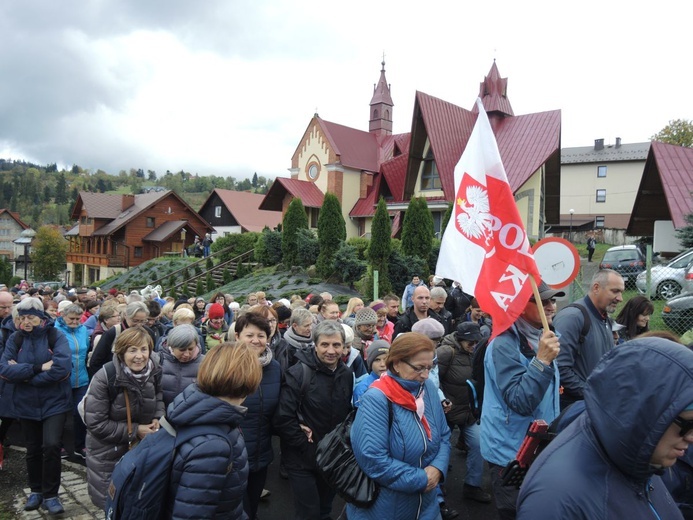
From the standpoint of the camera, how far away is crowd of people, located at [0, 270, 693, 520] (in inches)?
55.2

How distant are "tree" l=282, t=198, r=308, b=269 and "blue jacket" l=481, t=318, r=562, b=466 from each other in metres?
19.3

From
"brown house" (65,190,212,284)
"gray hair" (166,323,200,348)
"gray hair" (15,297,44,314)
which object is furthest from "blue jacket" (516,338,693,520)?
"brown house" (65,190,212,284)

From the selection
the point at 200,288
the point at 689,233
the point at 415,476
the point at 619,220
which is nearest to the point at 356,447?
the point at 415,476

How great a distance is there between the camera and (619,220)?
4847 centimetres

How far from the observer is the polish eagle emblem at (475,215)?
3.43 metres

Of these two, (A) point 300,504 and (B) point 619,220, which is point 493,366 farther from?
(B) point 619,220

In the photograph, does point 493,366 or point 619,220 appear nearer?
point 493,366

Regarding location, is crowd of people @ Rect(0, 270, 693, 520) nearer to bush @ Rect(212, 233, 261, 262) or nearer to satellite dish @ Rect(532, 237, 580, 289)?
satellite dish @ Rect(532, 237, 580, 289)

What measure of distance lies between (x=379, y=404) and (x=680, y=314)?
25.2 feet

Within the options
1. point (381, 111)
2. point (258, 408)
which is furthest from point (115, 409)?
point (381, 111)

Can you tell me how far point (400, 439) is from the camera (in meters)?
2.83

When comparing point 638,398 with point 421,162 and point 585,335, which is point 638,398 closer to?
point 585,335

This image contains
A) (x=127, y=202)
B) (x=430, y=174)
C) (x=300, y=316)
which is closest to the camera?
(x=300, y=316)

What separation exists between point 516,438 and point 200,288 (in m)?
23.8
